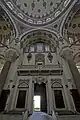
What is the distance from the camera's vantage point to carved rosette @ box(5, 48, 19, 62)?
32.2 ft

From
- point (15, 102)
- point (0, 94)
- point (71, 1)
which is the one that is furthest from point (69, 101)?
point (71, 1)

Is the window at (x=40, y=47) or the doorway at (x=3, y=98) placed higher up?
the window at (x=40, y=47)

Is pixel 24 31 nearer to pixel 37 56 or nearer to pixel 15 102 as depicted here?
pixel 37 56

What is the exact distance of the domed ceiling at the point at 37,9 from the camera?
13328 mm

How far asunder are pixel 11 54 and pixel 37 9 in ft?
29.7

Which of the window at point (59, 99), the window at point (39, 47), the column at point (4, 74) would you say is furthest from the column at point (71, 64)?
the column at point (4, 74)

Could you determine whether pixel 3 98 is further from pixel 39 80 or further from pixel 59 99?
pixel 59 99

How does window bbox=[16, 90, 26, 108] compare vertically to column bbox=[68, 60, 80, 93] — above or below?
below

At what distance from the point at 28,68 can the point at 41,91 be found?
242cm

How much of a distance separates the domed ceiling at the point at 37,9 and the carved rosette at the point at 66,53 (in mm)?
5441

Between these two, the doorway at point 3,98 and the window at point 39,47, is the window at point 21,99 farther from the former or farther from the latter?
the window at point 39,47

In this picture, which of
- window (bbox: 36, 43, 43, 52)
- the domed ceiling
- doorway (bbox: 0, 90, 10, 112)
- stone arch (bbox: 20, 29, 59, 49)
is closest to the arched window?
window (bbox: 36, 43, 43, 52)

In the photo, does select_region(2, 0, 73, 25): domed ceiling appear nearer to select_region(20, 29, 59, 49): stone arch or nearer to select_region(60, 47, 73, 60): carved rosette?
select_region(20, 29, 59, 49): stone arch

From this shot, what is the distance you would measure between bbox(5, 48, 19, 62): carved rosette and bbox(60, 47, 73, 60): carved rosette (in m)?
4.60
